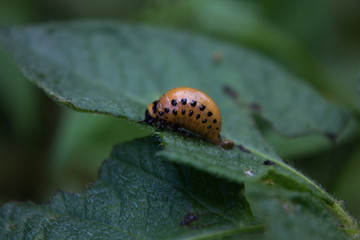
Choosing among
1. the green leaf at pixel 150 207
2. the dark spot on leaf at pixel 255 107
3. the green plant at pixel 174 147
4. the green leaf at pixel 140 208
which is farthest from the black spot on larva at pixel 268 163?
the dark spot on leaf at pixel 255 107

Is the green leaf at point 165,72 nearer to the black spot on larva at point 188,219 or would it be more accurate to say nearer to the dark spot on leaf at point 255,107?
the dark spot on leaf at point 255,107

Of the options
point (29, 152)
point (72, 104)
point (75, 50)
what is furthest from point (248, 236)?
point (29, 152)

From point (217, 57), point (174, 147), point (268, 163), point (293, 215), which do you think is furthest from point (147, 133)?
point (293, 215)

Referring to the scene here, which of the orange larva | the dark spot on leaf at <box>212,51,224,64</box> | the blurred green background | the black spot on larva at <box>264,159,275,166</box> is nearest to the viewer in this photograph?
the black spot on larva at <box>264,159,275,166</box>

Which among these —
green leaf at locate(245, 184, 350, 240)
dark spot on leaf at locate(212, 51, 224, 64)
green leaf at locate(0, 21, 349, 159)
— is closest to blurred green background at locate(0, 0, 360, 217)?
green leaf at locate(0, 21, 349, 159)

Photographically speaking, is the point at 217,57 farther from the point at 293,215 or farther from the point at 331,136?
the point at 293,215

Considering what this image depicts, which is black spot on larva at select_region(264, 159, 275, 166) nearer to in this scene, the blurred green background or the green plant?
the green plant
